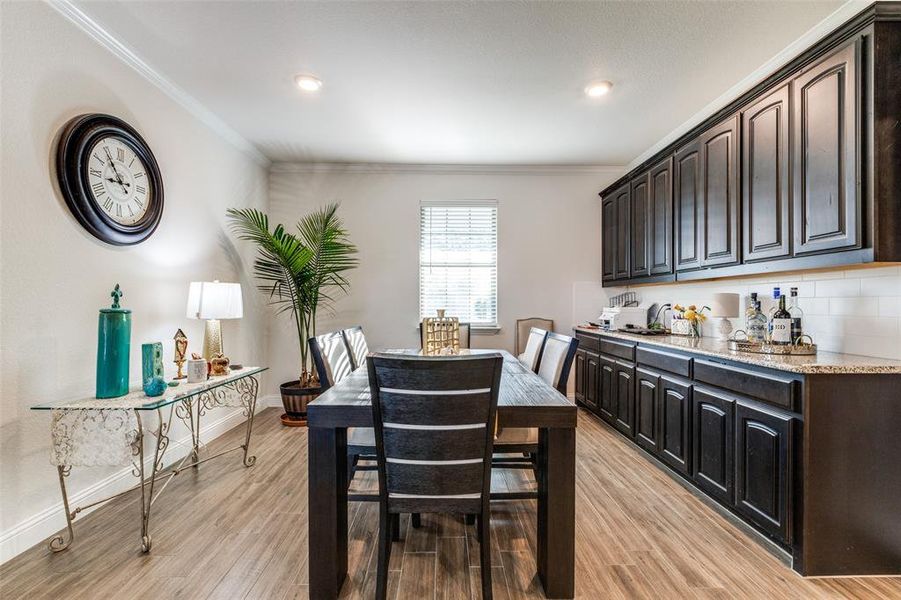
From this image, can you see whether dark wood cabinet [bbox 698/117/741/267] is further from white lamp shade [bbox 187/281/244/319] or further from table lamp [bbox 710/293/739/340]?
white lamp shade [bbox 187/281/244/319]

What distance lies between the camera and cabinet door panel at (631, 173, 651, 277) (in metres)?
3.60

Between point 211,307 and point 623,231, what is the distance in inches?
148

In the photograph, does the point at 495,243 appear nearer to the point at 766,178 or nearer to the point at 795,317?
the point at 766,178

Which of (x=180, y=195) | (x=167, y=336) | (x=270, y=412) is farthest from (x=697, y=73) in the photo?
(x=270, y=412)

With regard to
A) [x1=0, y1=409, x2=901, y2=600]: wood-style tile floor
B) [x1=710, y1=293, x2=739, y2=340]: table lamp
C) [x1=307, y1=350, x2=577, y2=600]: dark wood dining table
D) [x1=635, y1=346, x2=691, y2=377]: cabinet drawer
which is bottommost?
[x1=0, y1=409, x2=901, y2=600]: wood-style tile floor

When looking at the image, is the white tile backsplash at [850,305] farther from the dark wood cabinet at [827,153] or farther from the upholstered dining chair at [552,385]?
the upholstered dining chair at [552,385]

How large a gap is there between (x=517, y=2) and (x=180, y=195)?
108 inches

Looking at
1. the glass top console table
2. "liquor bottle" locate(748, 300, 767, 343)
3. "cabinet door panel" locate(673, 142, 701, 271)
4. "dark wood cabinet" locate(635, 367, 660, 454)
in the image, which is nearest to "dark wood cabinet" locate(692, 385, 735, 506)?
"dark wood cabinet" locate(635, 367, 660, 454)

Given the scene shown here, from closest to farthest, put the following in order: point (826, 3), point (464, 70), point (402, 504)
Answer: point (402, 504) → point (826, 3) → point (464, 70)

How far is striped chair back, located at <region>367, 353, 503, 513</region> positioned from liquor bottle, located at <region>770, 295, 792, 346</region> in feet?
6.12

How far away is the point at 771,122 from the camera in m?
2.24

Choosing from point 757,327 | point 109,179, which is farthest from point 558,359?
point 109,179

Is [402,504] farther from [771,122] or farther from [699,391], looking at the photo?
[771,122]

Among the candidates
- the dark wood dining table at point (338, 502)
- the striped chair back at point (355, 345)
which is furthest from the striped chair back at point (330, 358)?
the dark wood dining table at point (338, 502)
